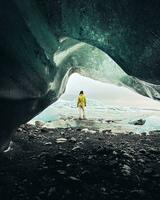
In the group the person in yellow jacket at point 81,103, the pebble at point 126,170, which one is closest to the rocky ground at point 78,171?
the pebble at point 126,170

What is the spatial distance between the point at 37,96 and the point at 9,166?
27.4 inches

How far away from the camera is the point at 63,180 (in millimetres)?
3346

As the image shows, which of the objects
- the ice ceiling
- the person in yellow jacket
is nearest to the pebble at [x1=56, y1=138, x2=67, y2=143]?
the ice ceiling

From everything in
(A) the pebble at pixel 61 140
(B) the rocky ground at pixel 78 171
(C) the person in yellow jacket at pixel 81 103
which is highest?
(C) the person in yellow jacket at pixel 81 103

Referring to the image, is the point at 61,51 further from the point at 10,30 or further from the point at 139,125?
the point at 139,125

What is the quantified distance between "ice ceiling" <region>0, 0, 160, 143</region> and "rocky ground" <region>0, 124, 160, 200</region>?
42 cm

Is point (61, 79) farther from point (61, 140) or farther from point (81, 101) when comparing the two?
point (81, 101)

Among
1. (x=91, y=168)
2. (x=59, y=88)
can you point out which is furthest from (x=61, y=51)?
(x=91, y=168)

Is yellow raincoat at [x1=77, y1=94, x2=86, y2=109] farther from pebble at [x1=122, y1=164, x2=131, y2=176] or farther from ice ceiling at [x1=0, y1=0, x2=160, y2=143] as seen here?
pebble at [x1=122, y1=164, x2=131, y2=176]

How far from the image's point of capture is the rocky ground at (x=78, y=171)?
3.12m

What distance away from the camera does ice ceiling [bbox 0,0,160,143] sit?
3.33 m

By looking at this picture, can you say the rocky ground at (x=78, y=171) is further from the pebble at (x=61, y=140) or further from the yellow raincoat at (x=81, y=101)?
the yellow raincoat at (x=81, y=101)

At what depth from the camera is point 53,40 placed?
4094mm

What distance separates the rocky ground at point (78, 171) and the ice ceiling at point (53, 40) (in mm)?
419
